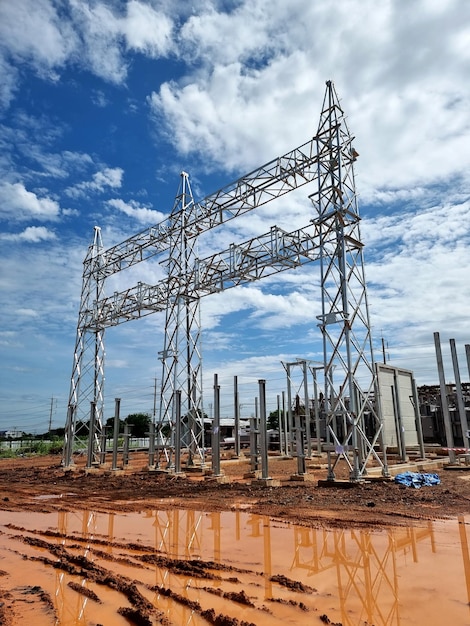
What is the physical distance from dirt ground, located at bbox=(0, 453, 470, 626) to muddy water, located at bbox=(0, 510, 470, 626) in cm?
6

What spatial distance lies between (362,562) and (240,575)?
137cm

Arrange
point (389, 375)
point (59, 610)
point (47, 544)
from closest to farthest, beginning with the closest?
point (59, 610), point (47, 544), point (389, 375)

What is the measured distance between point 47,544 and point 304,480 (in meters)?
8.44

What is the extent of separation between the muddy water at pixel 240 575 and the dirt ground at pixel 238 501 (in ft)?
0.19

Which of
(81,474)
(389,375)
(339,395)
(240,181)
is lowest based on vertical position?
(81,474)

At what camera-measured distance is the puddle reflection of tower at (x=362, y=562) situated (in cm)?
356

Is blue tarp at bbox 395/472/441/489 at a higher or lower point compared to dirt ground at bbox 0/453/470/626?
higher

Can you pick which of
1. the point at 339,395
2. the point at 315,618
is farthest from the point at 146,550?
the point at 339,395

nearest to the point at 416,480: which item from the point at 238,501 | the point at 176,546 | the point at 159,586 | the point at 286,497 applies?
the point at 286,497

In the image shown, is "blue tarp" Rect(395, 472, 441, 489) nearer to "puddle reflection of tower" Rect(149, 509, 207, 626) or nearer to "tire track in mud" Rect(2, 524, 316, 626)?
"puddle reflection of tower" Rect(149, 509, 207, 626)

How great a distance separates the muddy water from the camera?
3.56 m

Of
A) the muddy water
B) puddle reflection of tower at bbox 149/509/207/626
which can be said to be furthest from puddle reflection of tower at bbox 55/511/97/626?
puddle reflection of tower at bbox 149/509/207/626

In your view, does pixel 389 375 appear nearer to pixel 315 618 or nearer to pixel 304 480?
pixel 304 480

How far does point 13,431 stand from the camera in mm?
77250
